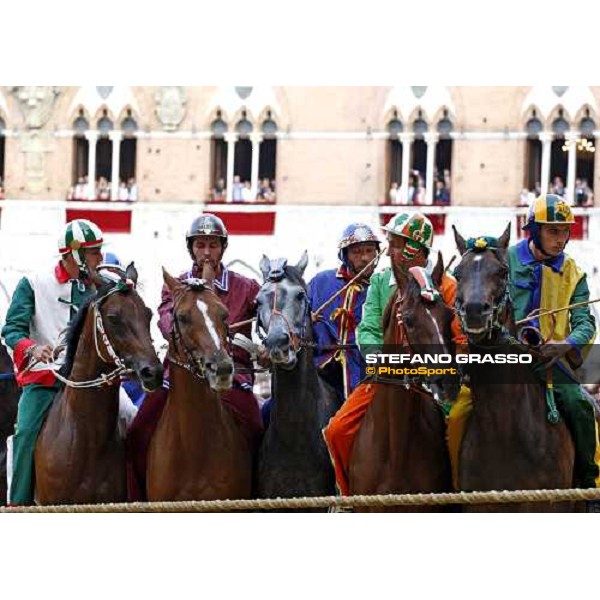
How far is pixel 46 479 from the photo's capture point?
35.6 ft

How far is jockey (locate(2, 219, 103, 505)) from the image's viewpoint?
11.1 meters

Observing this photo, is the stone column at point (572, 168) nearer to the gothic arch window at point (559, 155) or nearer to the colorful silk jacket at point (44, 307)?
the gothic arch window at point (559, 155)

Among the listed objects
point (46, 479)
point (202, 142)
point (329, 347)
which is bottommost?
point (46, 479)

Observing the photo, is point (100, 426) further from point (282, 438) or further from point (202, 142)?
point (202, 142)

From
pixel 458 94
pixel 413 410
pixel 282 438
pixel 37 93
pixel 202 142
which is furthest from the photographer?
pixel 202 142

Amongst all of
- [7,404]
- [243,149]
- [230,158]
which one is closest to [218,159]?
[230,158]

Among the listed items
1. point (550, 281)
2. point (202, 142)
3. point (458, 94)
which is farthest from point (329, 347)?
point (202, 142)

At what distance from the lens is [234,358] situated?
10906mm

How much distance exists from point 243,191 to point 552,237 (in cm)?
1093

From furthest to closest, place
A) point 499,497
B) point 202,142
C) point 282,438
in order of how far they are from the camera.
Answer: point 202,142, point 282,438, point 499,497

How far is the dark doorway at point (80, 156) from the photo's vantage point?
A: 63.5 ft

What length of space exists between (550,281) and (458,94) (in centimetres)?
1018

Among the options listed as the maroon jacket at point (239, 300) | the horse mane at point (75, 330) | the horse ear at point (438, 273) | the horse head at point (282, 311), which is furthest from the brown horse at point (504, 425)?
the horse mane at point (75, 330)

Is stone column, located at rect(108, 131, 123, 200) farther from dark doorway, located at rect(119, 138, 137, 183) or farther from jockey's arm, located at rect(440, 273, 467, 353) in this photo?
jockey's arm, located at rect(440, 273, 467, 353)
